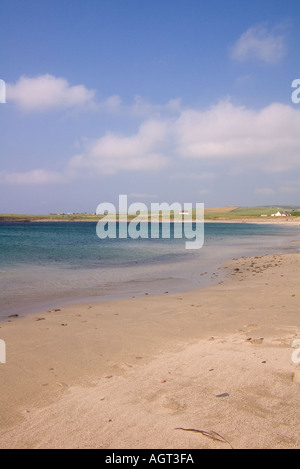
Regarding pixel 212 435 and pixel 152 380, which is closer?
pixel 212 435

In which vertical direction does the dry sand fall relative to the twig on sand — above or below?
below

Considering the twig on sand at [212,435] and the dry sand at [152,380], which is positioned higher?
the twig on sand at [212,435]

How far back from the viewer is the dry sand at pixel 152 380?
12.6ft

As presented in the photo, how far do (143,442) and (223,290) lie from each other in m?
10.2

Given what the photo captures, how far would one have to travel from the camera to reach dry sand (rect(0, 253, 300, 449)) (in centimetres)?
385

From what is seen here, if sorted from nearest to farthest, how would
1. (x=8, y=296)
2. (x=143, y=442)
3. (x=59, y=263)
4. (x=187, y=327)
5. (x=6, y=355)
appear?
(x=143, y=442) < (x=6, y=355) < (x=187, y=327) < (x=8, y=296) < (x=59, y=263)

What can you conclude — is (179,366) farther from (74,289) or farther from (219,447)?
(74,289)

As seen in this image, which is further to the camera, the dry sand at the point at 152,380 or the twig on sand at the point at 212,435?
the dry sand at the point at 152,380

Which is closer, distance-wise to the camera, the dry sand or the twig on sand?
the twig on sand

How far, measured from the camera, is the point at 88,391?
4.98 m

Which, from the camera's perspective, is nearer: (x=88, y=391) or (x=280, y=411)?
(x=280, y=411)

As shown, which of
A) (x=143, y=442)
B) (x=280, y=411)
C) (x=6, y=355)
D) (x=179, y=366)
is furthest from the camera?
(x=6, y=355)

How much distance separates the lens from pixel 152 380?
526 centimetres
